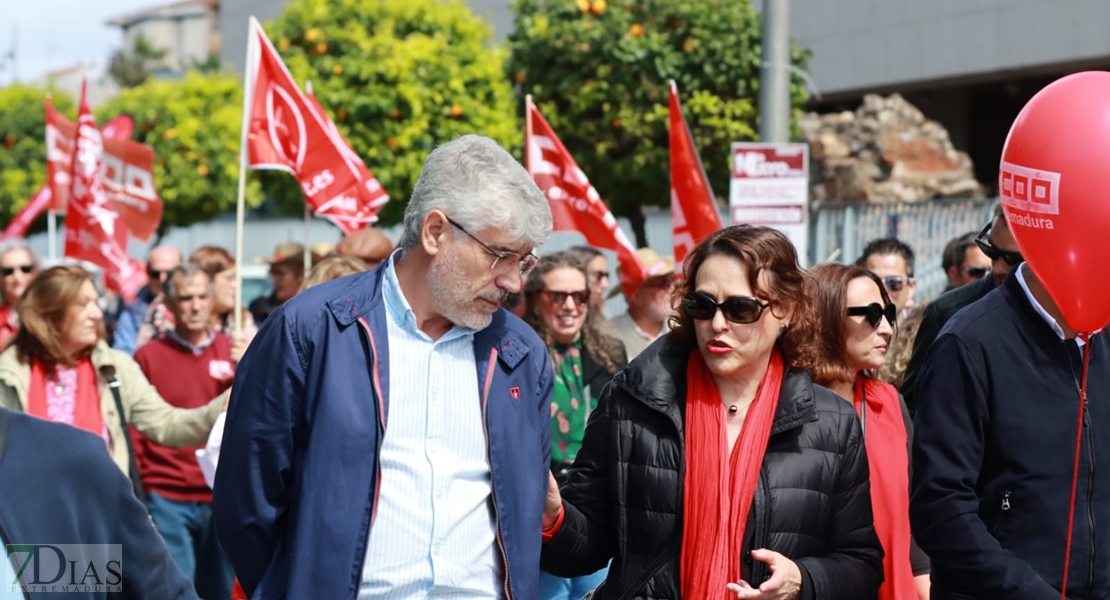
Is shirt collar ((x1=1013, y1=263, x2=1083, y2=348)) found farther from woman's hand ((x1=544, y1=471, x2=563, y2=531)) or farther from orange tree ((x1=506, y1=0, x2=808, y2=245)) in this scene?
orange tree ((x1=506, y1=0, x2=808, y2=245))

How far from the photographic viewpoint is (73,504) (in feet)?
7.98

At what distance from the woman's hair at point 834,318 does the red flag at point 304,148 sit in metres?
4.25

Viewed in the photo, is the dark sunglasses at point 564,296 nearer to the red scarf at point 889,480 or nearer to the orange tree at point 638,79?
the red scarf at point 889,480

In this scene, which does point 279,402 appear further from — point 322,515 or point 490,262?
point 490,262

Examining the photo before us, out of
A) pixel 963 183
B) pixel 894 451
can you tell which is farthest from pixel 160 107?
pixel 894 451

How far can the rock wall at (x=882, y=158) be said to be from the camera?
15273 millimetres

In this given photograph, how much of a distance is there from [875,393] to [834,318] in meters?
0.27

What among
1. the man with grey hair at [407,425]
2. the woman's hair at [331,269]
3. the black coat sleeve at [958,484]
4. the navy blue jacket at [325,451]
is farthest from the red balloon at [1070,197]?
the woman's hair at [331,269]

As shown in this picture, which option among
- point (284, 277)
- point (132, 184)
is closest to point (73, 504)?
point (284, 277)

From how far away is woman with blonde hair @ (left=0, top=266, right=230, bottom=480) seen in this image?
19.3ft

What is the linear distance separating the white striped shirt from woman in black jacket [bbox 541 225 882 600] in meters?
0.33

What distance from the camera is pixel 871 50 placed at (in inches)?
926

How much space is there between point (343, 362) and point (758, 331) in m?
1.06

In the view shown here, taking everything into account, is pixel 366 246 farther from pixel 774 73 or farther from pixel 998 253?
pixel 998 253
